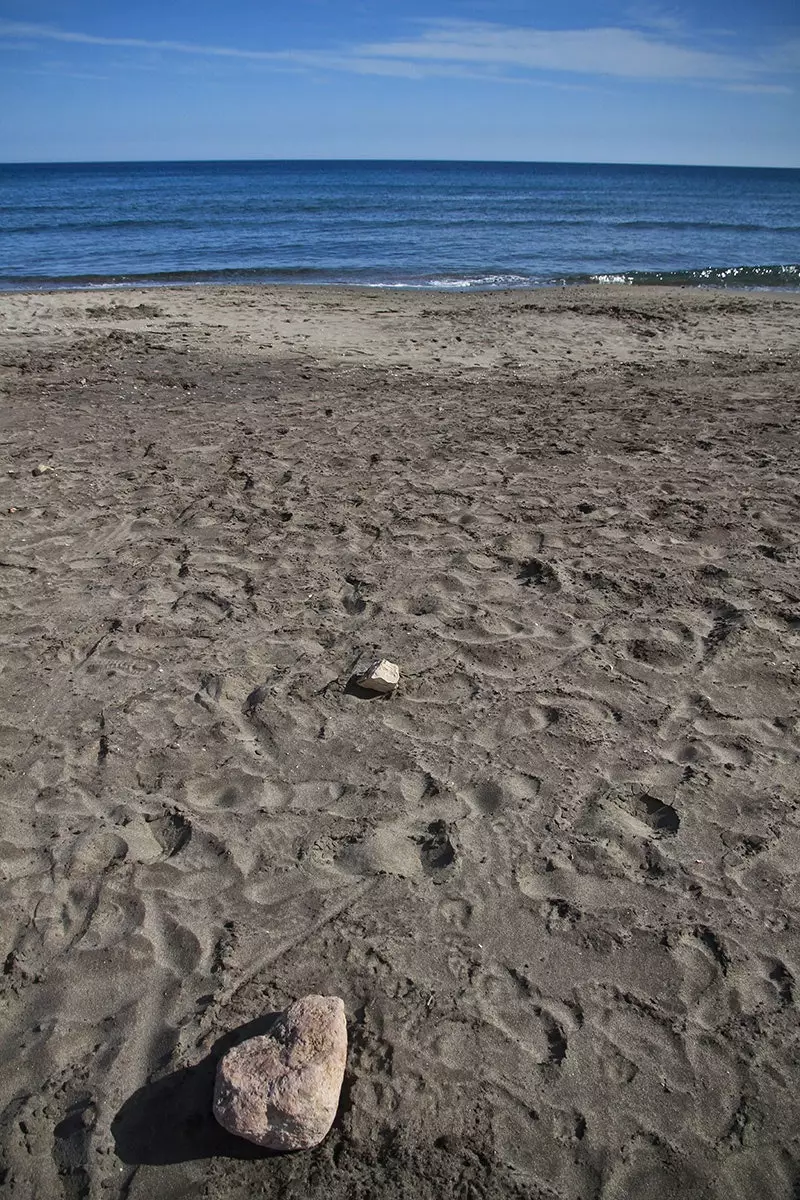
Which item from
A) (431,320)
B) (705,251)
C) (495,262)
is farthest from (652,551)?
(705,251)

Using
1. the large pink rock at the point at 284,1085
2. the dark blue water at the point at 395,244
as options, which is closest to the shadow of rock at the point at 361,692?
the large pink rock at the point at 284,1085

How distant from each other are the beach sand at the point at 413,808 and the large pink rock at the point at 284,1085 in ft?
0.23

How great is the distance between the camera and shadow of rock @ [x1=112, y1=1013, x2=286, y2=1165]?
6.62 feet

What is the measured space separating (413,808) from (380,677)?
690 mm

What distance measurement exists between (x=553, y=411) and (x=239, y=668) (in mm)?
4456

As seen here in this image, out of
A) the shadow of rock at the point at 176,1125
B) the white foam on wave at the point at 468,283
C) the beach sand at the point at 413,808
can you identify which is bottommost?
the shadow of rock at the point at 176,1125

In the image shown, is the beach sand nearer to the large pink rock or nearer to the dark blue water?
the large pink rock

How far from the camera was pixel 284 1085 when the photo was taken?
202cm

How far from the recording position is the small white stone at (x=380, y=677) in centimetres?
358

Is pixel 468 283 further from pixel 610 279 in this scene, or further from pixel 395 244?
pixel 395 244

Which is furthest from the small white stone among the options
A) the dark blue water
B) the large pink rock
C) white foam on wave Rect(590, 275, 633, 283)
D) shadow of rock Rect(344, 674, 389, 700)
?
white foam on wave Rect(590, 275, 633, 283)

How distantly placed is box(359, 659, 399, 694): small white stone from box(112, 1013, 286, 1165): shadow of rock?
1.65 metres

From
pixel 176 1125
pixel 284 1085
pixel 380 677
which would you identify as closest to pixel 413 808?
pixel 380 677

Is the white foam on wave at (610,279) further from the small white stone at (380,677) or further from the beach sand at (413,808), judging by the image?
the small white stone at (380,677)
